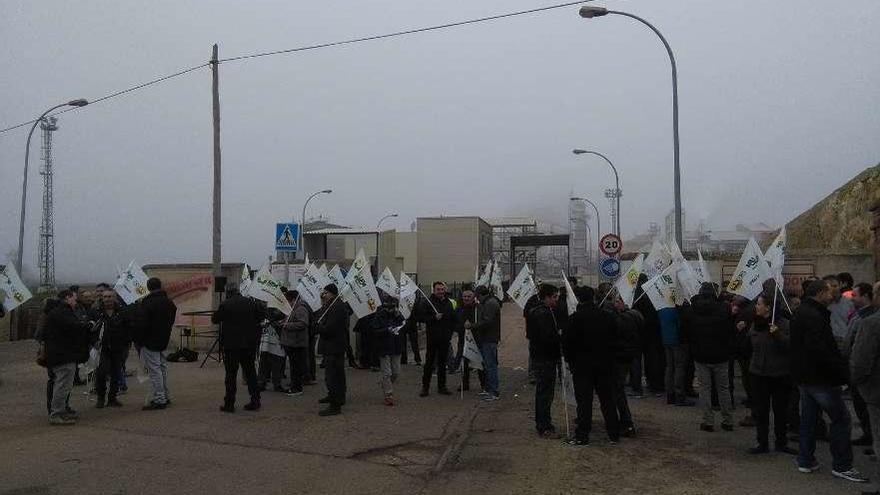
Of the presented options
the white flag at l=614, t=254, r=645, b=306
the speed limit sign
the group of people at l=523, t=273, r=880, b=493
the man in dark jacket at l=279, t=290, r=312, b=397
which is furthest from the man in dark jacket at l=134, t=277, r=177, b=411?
the speed limit sign

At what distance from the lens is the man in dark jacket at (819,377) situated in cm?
695

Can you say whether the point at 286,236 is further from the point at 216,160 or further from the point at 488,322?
the point at 488,322

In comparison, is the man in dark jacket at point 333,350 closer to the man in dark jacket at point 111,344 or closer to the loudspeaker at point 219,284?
the man in dark jacket at point 111,344

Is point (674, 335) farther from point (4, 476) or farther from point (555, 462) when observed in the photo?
point (4, 476)

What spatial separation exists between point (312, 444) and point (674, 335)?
5.93 meters

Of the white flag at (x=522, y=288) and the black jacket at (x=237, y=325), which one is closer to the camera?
the black jacket at (x=237, y=325)

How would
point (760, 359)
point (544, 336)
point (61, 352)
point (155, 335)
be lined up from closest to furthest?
point (760, 359)
point (544, 336)
point (61, 352)
point (155, 335)

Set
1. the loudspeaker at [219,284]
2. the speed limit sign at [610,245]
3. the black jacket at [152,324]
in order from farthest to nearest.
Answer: the speed limit sign at [610,245]
the loudspeaker at [219,284]
the black jacket at [152,324]

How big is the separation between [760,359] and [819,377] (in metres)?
1.24

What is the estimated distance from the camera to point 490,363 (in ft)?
39.0

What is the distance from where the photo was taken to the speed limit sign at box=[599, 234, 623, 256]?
66.4 feet

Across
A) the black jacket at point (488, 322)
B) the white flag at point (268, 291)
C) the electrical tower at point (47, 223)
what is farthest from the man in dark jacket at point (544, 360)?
the electrical tower at point (47, 223)

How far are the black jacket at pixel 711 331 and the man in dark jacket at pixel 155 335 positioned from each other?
24.9 ft

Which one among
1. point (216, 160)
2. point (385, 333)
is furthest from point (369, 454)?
point (216, 160)
